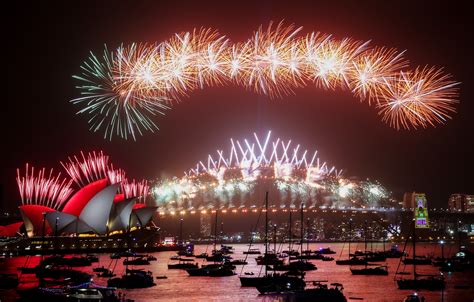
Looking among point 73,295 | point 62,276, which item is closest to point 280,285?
point 73,295

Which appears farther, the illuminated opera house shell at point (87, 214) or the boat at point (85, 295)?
the illuminated opera house shell at point (87, 214)

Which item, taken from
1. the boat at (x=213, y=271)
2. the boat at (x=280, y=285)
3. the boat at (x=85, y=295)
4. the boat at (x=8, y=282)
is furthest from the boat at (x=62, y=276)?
the boat at (x=280, y=285)

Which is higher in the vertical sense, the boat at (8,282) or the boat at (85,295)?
the boat at (85,295)

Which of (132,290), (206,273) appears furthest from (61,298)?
(206,273)

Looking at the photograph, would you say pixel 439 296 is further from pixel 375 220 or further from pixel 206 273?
pixel 375 220

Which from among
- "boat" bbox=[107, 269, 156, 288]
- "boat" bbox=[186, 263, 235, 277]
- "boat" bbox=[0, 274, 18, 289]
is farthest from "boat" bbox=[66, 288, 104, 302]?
"boat" bbox=[186, 263, 235, 277]

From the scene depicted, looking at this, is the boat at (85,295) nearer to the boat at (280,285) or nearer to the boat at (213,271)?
the boat at (280,285)

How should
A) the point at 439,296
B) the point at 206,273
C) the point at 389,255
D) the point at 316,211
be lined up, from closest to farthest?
the point at 439,296 < the point at 206,273 < the point at 389,255 < the point at 316,211

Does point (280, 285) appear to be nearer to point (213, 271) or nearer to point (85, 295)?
point (85, 295)

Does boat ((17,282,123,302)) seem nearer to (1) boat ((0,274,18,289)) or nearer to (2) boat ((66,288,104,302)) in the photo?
(2) boat ((66,288,104,302))
